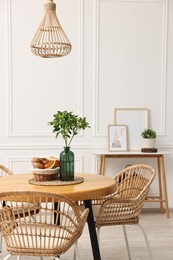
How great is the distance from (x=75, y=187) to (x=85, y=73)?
2400mm

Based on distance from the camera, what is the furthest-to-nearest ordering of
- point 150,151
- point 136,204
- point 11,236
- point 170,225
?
point 150,151, point 170,225, point 136,204, point 11,236

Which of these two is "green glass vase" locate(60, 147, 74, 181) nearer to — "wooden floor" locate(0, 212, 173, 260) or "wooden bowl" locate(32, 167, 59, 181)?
"wooden bowl" locate(32, 167, 59, 181)

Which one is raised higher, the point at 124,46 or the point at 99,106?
the point at 124,46

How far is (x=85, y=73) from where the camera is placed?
5.07m

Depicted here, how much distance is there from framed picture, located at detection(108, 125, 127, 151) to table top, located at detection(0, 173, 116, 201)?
1.80 metres

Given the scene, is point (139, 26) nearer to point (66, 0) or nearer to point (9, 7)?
point (66, 0)

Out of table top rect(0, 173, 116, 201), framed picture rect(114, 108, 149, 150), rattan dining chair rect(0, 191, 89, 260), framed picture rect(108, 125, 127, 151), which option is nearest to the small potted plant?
framed picture rect(114, 108, 149, 150)

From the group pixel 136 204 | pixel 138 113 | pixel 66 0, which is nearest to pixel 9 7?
pixel 66 0

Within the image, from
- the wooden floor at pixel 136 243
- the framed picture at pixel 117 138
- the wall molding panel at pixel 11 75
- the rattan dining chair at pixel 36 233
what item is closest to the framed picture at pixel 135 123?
the framed picture at pixel 117 138

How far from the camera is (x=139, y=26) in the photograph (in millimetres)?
5074

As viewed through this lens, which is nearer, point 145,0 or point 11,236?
point 11,236

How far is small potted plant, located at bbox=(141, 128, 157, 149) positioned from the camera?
4.96 m

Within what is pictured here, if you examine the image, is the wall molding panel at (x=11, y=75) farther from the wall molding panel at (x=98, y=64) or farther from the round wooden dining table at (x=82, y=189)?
the round wooden dining table at (x=82, y=189)

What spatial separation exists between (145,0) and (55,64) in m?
1.28
